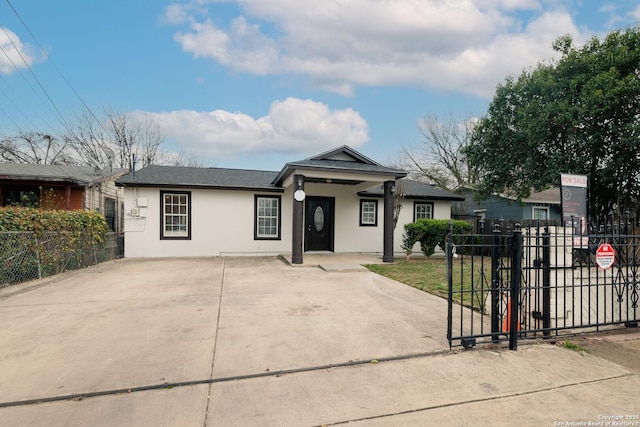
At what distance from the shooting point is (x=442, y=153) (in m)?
26.1

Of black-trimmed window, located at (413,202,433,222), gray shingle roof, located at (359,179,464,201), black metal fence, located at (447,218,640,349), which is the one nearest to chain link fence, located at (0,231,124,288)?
black metal fence, located at (447,218,640,349)

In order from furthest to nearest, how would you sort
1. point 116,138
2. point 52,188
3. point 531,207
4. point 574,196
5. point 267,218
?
point 116,138, point 531,207, point 52,188, point 267,218, point 574,196

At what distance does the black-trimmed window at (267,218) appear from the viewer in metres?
12.3

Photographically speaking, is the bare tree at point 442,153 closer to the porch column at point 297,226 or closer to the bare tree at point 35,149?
the porch column at point 297,226

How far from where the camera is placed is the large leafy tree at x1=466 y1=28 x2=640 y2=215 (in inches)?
373

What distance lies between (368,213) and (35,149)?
2748 centimetres

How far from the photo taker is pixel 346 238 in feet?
42.9

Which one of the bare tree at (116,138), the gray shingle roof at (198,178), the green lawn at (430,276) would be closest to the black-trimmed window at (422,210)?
the green lawn at (430,276)

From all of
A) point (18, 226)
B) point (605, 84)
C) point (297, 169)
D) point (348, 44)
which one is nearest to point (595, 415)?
point (297, 169)

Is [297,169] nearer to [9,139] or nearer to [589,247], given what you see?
[589,247]

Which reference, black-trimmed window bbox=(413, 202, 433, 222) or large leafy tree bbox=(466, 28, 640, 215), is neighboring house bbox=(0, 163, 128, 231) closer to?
black-trimmed window bbox=(413, 202, 433, 222)

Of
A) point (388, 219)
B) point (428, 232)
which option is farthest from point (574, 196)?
point (428, 232)

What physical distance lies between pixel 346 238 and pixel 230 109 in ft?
33.3

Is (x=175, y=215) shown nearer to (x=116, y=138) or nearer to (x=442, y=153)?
(x=116, y=138)
